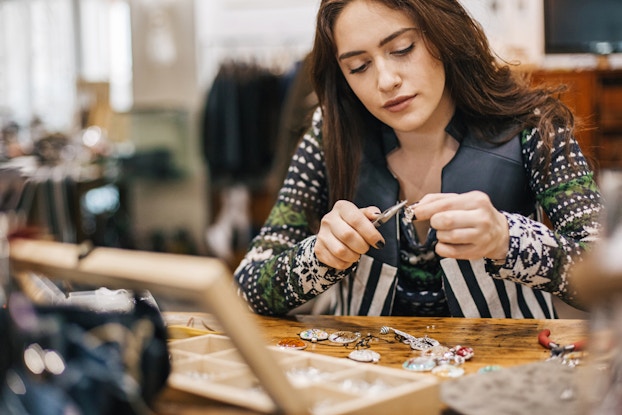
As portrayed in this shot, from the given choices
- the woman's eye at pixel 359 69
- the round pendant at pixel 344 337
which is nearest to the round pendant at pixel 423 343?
the round pendant at pixel 344 337

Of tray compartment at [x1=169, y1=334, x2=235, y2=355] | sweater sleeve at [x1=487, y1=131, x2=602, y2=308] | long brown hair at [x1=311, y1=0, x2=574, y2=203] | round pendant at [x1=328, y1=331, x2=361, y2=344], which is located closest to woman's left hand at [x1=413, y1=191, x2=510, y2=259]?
sweater sleeve at [x1=487, y1=131, x2=602, y2=308]

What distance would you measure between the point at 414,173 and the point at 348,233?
1.52 feet

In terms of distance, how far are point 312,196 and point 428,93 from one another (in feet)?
1.25

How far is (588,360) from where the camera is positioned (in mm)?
646

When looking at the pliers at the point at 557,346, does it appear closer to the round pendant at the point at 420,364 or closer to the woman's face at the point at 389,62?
the round pendant at the point at 420,364

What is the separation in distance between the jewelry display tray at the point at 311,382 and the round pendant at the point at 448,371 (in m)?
0.15

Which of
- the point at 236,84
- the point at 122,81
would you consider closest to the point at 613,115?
the point at 236,84

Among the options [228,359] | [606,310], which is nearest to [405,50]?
[228,359]

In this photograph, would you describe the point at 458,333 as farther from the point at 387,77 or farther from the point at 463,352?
the point at 387,77

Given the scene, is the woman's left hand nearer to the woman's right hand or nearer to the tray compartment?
the woman's right hand

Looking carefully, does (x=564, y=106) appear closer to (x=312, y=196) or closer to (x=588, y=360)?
(x=312, y=196)

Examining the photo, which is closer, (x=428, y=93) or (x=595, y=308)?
(x=595, y=308)

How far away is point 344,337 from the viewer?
1.30 m

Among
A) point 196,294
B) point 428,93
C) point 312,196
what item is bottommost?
point 312,196
